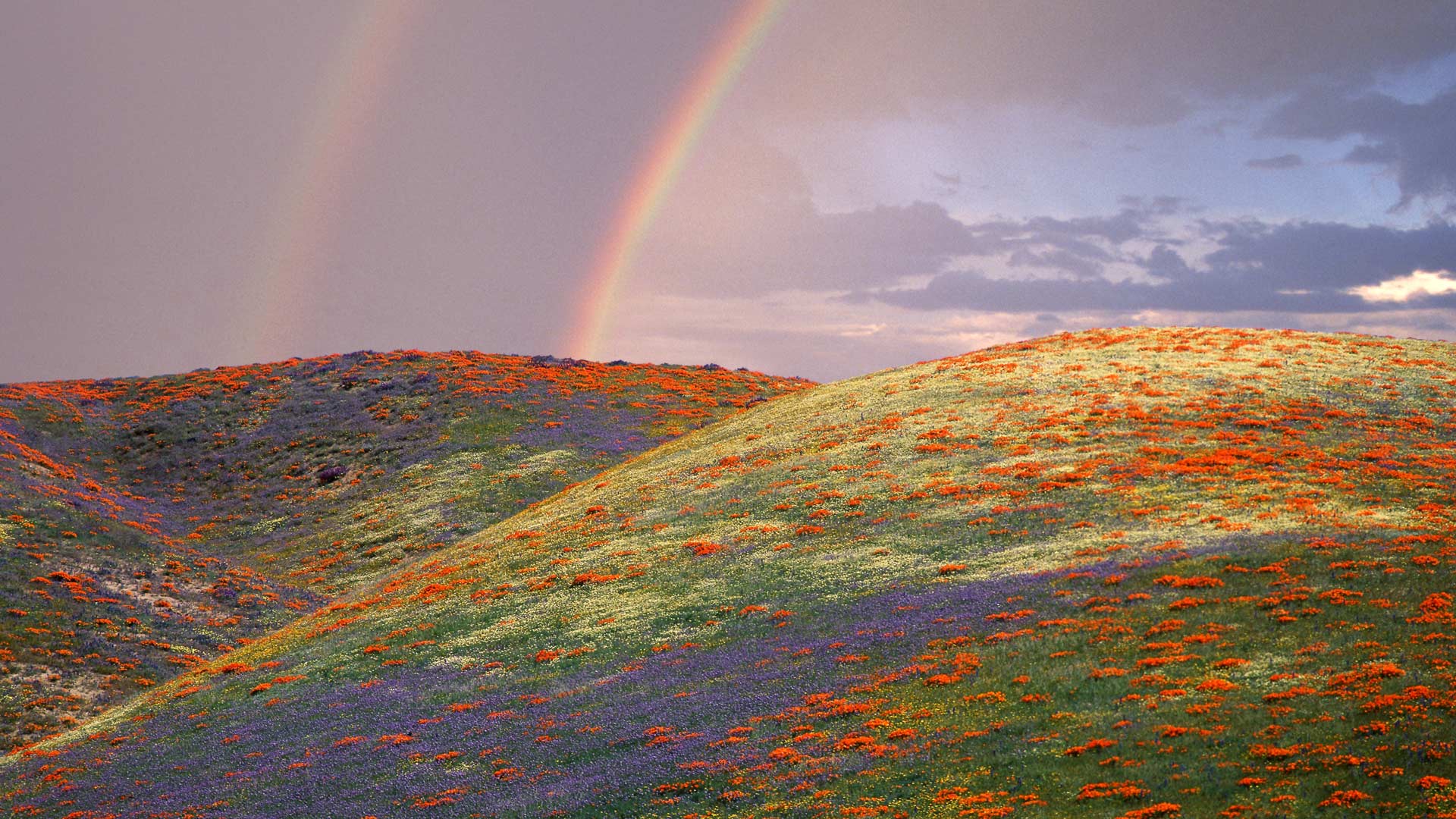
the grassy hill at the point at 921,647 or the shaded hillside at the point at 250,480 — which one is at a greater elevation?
the shaded hillside at the point at 250,480

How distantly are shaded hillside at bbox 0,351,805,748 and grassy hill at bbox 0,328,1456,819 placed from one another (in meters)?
5.41

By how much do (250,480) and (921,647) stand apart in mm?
62995

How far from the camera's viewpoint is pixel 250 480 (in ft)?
249

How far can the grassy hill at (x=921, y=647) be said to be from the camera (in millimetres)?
20734

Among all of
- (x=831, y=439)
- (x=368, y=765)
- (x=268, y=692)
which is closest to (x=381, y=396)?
(x=831, y=439)

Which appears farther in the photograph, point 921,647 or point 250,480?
point 250,480

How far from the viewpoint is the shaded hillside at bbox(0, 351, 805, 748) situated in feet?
153

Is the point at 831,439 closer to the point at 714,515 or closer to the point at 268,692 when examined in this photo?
the point at 714,515

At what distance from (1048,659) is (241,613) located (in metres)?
42.2

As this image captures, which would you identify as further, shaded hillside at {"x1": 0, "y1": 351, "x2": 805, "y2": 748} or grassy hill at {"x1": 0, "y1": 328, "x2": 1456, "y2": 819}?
shaded hillside at {"x1": 0, "y1": 351, "x2": 805, "y2": 748}

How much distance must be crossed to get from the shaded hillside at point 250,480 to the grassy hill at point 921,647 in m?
5.41

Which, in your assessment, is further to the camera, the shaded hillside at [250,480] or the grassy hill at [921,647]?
the shaded hillside at [250,480]

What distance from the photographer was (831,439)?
53656mm

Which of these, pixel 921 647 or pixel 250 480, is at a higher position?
pixel 250 480
